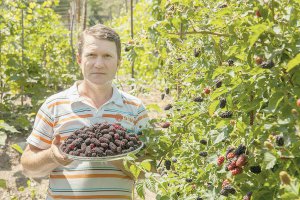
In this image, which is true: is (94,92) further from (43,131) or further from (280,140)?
(280,140)

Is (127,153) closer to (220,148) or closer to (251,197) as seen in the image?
(220,148)

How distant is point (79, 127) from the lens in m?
1.93

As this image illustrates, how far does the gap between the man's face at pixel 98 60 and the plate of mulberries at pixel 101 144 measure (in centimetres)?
23

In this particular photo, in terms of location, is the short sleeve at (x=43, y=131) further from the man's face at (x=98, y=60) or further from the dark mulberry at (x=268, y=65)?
the dark mulberry at (x=268, y=65)

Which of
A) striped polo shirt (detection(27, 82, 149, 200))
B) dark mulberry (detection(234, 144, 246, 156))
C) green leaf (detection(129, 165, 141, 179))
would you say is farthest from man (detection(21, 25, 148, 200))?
dark mulberry (detection(234, 144, 246, 156))

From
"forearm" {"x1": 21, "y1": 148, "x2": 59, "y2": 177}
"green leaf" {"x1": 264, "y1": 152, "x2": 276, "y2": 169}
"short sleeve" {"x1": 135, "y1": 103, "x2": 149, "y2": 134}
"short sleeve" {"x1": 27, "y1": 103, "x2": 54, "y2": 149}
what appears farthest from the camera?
"short sleeve" {"x1": 135, "y1": 103, "x2": 149, "y2": 134}

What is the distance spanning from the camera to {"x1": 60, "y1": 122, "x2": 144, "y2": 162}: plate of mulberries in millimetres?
1621

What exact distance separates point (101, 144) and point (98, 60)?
0.41 metres

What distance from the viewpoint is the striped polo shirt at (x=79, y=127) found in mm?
1856

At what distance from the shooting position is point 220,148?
162 cm

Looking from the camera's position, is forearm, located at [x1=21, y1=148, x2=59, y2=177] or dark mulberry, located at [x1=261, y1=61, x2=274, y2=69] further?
forearm, located at [x1=21, y1=148, x2=59, y2=177]

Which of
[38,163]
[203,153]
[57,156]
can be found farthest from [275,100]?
[38,163]

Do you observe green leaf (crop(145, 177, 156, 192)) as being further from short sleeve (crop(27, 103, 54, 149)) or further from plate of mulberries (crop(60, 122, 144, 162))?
short sleeve (crop(27, 103, 54, 149))

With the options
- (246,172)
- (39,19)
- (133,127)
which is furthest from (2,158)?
(246,172)
